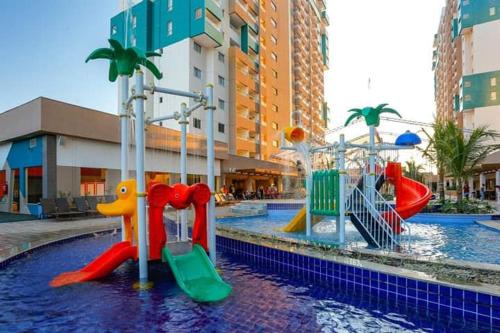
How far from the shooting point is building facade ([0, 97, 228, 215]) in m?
14.5

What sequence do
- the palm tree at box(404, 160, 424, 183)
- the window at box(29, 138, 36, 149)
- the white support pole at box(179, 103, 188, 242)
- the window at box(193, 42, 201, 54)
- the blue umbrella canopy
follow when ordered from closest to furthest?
the white support pole at box(179, 103, 188, 242), the blue umbrella canopy, the window at box(29, 138, 36, 149), the window at box(193, 42, 201, 54), the palm tree at box(404, 160, 424, 183)

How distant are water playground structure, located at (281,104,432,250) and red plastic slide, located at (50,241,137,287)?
4722 mm

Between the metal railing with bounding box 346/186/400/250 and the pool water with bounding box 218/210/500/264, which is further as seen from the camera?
the metal railing with bounding box 346/186/400/250

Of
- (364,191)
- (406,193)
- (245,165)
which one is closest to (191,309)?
(364,191)

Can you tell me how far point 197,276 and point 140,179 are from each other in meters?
1.64

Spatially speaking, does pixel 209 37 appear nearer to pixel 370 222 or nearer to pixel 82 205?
pixel 82 205

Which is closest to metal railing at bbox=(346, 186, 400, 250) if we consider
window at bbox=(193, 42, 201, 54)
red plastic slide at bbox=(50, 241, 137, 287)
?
red plastic slide at bbox=(50, 241, 137, 287)

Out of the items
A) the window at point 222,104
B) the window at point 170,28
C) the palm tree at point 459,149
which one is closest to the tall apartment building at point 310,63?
the window at point 222,104

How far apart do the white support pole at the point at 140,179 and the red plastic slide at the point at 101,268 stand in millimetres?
482

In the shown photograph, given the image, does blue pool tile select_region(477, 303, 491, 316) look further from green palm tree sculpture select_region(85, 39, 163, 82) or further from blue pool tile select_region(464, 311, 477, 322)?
green palm tree sculpture select_region(85, 39, 163, 82)

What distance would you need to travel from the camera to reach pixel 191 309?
405 centimetres

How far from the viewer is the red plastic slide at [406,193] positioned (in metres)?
9.14

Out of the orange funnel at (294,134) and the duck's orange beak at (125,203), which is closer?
the duck's orange beak at (125,203)

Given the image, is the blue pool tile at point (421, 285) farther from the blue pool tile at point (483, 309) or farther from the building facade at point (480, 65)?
the building facade at point (480, 65)
